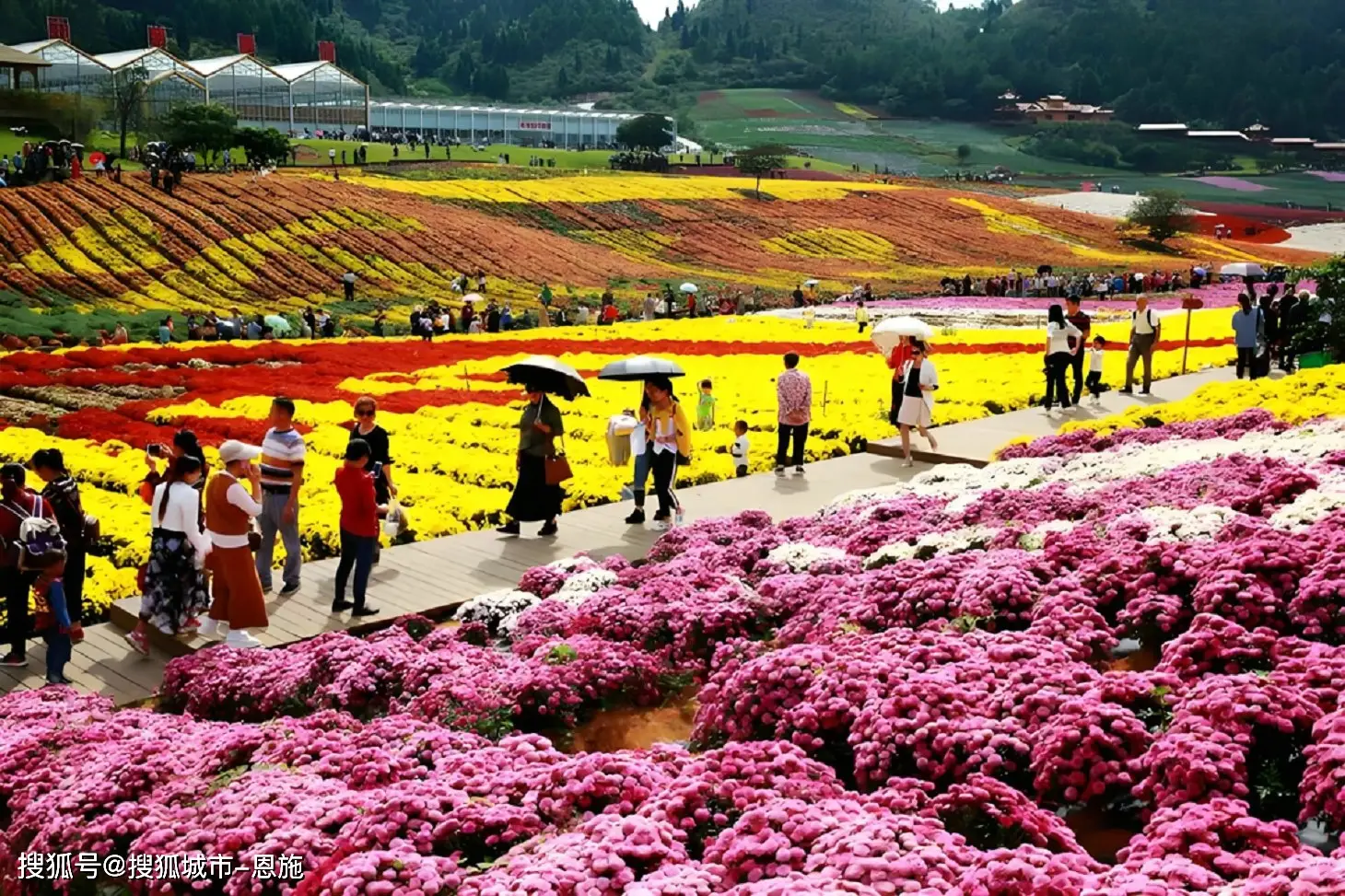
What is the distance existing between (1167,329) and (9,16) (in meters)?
126

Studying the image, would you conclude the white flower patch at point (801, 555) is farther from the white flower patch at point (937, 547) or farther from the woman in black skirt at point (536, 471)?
the woman in black skirt at point (536, 471)

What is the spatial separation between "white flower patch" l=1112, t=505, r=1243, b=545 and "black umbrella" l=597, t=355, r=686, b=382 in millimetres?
5124

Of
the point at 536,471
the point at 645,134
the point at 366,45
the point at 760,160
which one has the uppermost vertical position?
the point at 366,45

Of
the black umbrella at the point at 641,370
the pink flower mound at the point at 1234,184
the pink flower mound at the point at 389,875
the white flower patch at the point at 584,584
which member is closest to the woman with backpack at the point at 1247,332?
the black umbrella at the point at 641,370

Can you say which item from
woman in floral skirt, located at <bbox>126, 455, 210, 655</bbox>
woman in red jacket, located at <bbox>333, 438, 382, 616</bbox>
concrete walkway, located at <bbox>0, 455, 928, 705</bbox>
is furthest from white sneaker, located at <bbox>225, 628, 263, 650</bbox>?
woman in red jacket, located at <bbox>333, 438, 382, 616</bbox>

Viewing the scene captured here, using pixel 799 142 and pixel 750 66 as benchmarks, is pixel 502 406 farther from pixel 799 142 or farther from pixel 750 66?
pixel 750 66

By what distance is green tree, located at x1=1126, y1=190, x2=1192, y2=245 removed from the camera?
6850cm

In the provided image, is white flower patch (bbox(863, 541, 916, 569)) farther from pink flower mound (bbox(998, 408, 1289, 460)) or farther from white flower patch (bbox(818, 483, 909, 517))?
pink flower mound (bbox(998, 408, 1289, 460))

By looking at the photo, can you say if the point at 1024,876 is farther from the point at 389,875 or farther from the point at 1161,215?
the point at 1161,215

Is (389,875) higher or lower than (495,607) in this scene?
higher

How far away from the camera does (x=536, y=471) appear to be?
40.0 feet

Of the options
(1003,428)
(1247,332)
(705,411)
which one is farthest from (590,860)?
(1247,332)

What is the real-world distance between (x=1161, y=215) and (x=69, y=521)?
6761 cm

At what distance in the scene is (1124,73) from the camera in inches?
6447
